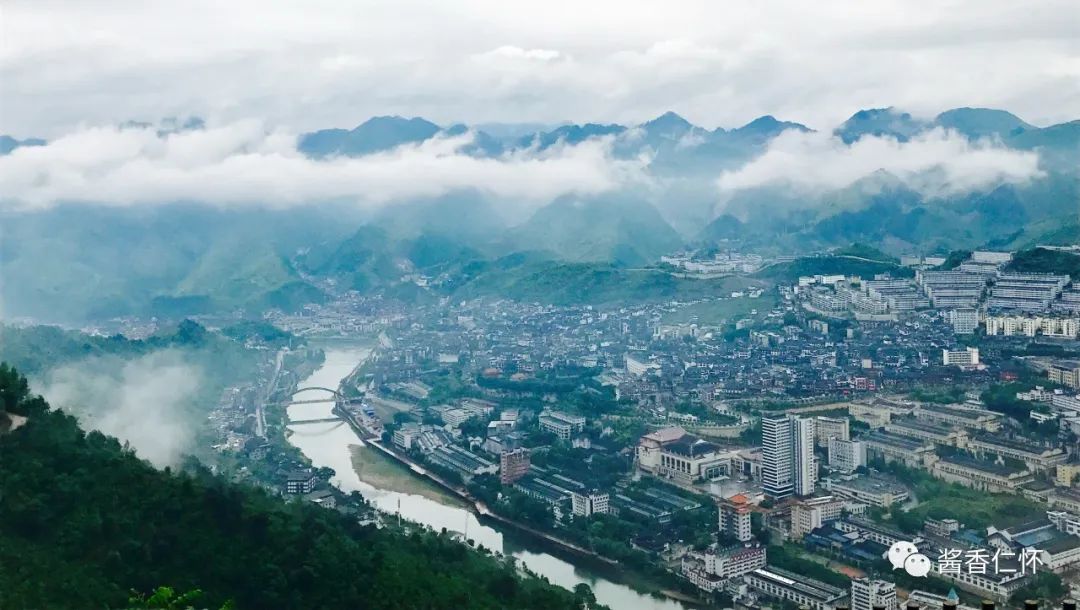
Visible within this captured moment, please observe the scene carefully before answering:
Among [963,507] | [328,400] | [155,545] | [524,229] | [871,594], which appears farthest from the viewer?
[524,229]

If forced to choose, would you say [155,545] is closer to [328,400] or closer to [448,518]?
[448,518]

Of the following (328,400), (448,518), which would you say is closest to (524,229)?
(328,400)

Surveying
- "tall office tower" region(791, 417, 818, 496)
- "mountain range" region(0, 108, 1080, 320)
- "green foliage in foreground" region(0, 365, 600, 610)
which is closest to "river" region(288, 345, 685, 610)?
"green foliage in foreground" region(0, 365, 600, 610)

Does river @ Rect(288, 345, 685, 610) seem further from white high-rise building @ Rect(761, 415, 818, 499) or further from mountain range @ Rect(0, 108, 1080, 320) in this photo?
mountain range @ Rect(0, 108, 1080, 320)

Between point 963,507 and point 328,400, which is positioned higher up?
point 963,507

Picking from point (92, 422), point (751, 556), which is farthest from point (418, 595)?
point (92, 422)

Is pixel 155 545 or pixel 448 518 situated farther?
pixel 448 518

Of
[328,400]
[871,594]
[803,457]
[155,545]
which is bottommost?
[328,400]
